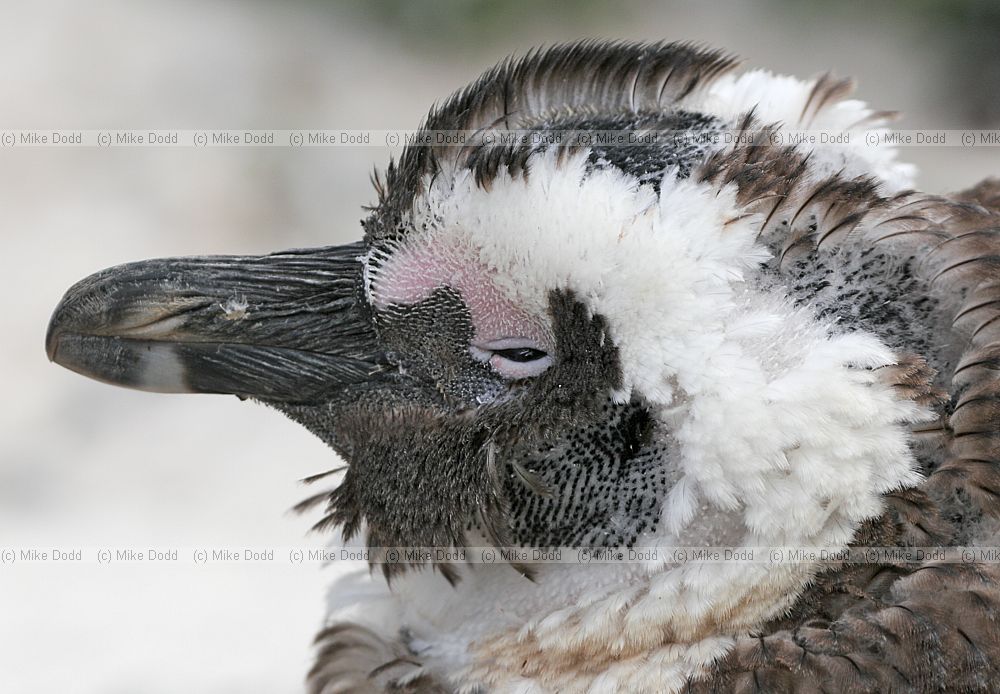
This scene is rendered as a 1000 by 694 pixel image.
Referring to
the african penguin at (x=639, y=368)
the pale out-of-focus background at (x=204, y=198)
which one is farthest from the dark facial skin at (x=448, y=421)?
the pale out-of-focus background at (x=204, y=198)

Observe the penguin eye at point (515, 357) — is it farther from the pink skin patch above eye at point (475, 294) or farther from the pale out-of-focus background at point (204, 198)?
the pale out-of-focus background at point (204, 198)

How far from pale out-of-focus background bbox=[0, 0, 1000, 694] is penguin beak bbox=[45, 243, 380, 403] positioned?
7.07 ft

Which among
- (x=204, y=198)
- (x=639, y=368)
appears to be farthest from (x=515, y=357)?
(x=204, y=198)

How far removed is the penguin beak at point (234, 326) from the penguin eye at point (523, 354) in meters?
0.28

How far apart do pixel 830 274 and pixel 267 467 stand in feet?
13.5

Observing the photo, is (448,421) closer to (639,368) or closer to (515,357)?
(515,357)

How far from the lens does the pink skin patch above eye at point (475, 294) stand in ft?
6.51

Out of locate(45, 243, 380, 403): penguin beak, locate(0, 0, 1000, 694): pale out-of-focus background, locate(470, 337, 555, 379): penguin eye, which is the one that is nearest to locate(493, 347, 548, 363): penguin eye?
locate(470, 337, 555, 379): penguin eye

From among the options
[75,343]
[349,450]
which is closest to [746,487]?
[349,450]

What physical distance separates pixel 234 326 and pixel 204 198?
198 inches

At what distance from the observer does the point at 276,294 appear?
2148 mm

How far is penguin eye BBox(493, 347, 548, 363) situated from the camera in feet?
6.56

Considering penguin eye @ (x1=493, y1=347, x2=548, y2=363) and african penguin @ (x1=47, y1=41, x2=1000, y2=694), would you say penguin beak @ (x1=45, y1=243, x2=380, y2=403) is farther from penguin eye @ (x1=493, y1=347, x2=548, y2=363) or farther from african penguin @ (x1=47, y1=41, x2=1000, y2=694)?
penguin eye @ (x1=493, y1=347, x2=548, y2=363)

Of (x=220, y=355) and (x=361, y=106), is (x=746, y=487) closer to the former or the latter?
(x=220, y=355)
